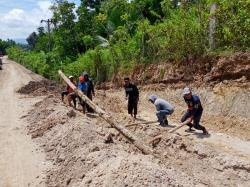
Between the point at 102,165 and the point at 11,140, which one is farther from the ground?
the point at 102,165

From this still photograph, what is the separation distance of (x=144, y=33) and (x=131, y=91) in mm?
8849

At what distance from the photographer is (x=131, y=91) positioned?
16562 mm

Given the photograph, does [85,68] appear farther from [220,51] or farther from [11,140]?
[11,140]

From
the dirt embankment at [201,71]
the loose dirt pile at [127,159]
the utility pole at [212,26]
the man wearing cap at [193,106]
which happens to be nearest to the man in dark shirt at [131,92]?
the loose dirt pile at [127,159]

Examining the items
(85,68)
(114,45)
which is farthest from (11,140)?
(85,68)

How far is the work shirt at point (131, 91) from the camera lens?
16516 mm

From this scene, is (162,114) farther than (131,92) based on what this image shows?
No

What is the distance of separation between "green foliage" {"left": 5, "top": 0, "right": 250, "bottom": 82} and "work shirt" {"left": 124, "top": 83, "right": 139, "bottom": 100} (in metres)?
4.44

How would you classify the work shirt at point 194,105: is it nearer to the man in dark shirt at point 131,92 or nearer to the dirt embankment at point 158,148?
the dirt embankment at point 158,148

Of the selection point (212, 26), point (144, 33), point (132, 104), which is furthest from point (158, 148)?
point (144, 33)

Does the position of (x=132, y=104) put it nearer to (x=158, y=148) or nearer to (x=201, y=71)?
(x=201, y=71)

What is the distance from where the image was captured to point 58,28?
44906mm

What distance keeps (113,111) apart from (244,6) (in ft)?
23.5

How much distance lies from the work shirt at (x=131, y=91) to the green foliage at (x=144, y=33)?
444 cm
